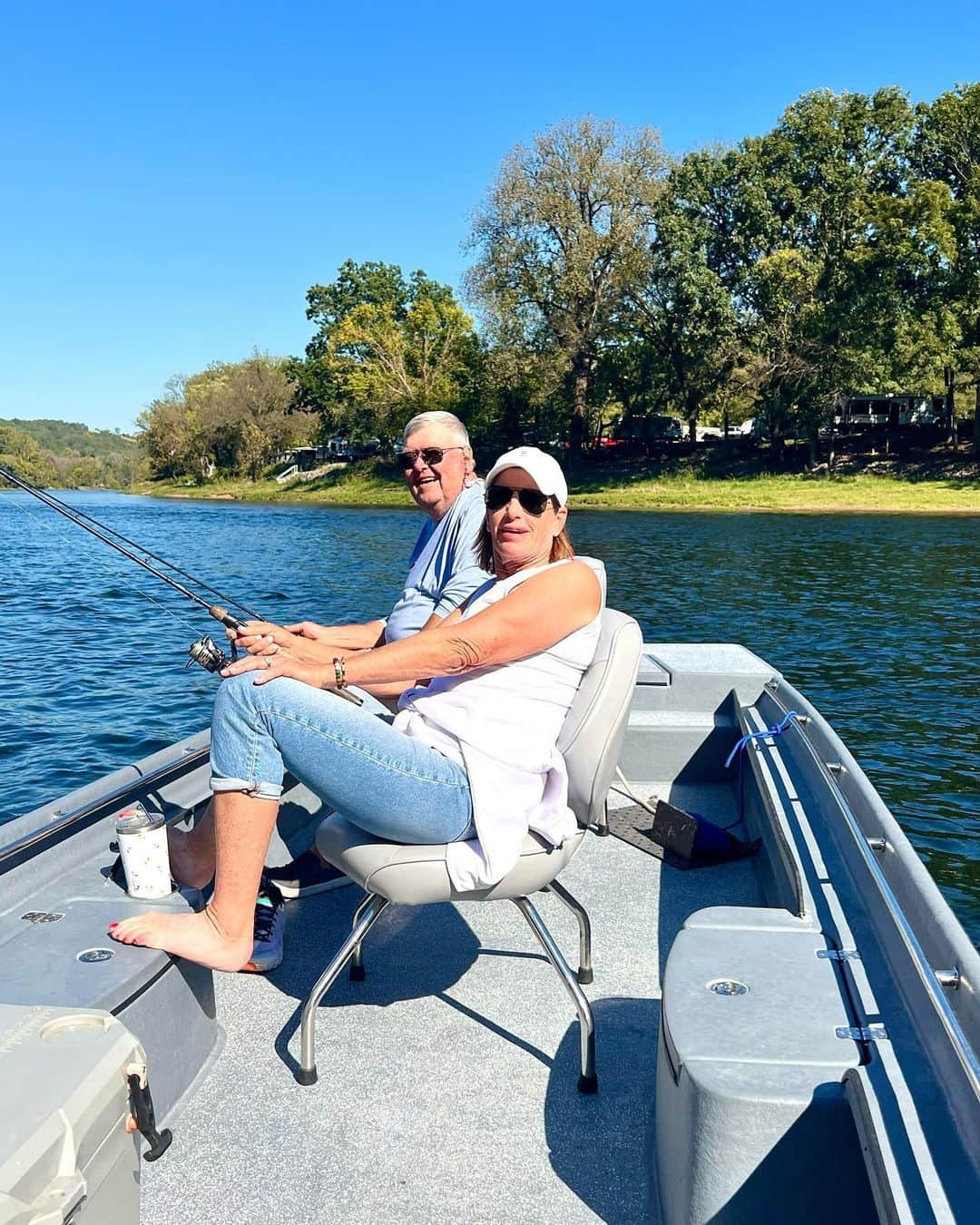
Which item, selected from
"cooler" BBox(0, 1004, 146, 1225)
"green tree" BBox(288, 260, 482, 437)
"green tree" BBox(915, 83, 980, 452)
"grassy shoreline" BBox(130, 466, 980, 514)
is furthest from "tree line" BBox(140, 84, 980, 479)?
"cooler" BBox(0, 1004, 146, 1225)

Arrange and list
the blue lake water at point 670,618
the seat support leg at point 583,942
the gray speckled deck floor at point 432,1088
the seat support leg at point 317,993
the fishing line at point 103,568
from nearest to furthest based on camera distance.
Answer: the gray speckled deck floor at point 432,1088 → the seat support leg at point 317,993 → the seat support leg at point 583,942 → the blue lake water at point 670,618 → the fishing line at point 103,568

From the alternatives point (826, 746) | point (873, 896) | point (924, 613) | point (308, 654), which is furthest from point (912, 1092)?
point (924, 613)

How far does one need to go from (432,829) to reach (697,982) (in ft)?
2.01

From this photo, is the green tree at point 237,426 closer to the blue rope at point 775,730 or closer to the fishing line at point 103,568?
the fishing line at point 103,568

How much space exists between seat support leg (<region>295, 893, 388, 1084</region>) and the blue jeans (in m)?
0.23

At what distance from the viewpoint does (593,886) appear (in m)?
3.38

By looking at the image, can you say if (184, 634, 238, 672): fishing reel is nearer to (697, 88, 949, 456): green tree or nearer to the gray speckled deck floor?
the gray speckled deck floor

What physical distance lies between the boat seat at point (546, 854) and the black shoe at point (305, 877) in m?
0.78

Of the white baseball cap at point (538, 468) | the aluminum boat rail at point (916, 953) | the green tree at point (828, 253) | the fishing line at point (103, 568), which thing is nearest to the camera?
the aluminum boat rail at point (916, 953)

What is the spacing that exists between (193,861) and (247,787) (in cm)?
45

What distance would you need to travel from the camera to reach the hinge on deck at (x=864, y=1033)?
166 centimetres

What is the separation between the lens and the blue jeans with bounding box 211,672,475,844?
2.15 meters

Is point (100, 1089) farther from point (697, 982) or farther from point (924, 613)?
point (924, 613)

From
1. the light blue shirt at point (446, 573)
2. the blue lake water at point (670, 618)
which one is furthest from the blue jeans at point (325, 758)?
the blue lake water at point (670, 618)
